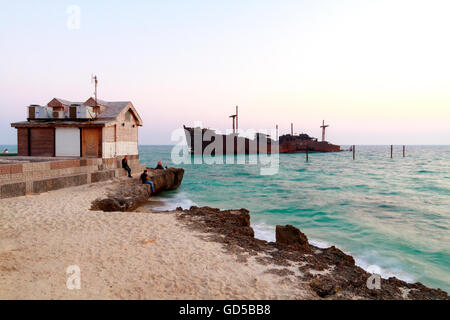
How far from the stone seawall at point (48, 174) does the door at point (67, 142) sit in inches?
93.4

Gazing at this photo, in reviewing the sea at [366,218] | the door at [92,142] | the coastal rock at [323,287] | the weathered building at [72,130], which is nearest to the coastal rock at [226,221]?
the sea at [366,218]

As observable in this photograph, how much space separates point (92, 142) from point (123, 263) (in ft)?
46.5

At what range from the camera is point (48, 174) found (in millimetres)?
12516

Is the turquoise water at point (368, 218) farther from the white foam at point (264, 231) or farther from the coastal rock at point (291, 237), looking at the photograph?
the coastal rock at point (291, 237)

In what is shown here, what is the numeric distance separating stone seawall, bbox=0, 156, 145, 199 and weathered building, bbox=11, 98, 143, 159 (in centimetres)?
163

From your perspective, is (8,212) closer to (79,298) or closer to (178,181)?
(79,298)

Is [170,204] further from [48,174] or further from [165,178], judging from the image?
[48,174]

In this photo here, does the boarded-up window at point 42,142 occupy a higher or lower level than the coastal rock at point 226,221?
higher

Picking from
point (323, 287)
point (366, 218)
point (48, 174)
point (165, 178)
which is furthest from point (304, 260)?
point (165, 178)

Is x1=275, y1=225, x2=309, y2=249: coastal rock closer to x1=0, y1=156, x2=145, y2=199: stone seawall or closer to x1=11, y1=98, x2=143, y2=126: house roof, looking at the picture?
x1=0, y1=156, x2=145, y2=199: stone seawall

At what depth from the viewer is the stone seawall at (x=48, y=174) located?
35.1 feet

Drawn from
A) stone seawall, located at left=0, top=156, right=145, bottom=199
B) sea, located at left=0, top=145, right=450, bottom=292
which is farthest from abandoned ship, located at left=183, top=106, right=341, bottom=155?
stone seawall, located at left=0, top=156, right=145, bottom=199
